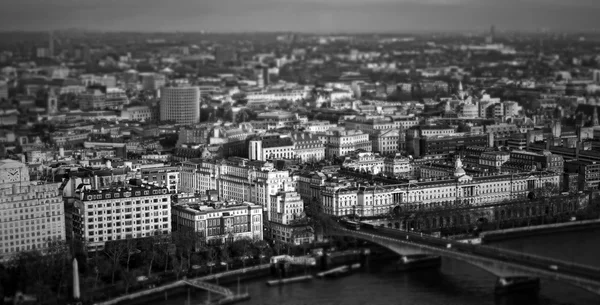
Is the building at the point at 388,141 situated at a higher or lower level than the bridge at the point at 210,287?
higher

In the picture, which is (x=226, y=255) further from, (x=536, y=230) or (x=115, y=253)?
(x=536, y=230)

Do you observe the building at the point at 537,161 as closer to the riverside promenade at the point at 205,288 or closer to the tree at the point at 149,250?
the riverside promenade at the point at 205,288

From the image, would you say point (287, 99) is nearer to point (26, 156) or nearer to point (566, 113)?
point (566, 113)

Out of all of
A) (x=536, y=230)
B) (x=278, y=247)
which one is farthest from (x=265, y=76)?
(x=278, y=247)

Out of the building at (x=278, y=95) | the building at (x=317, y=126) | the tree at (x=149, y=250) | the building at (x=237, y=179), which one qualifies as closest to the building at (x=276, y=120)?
the building at (x=317, y=126)

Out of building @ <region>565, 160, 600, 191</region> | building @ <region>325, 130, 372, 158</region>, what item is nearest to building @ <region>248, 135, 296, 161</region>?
building @ <region>325, 130, 372, 158</region>

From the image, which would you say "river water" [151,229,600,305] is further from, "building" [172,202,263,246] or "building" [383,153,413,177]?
"building" [383,153,413,177]

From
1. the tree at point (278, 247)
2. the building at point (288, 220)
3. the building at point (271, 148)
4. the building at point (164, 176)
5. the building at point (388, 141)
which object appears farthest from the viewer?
the building at point (388, 141)

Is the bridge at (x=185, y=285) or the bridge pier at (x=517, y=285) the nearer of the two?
the bridge at (x=185, y=285)
